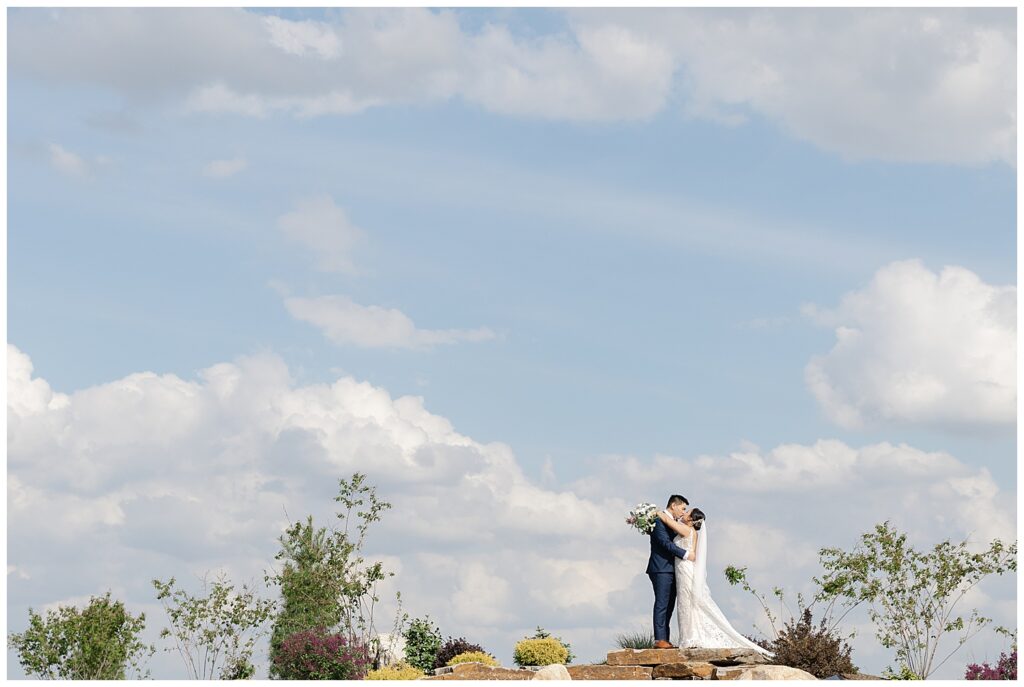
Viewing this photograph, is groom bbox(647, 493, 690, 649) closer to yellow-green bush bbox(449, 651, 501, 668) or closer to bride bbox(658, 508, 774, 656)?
bride bbox(658, 508, 774, 656)

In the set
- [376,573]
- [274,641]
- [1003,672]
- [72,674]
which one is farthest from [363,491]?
[1003,672]

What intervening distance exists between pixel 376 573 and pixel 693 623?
8.07m

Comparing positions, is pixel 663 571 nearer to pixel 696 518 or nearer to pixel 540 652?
pixel 696 518

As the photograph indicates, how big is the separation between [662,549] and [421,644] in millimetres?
7857

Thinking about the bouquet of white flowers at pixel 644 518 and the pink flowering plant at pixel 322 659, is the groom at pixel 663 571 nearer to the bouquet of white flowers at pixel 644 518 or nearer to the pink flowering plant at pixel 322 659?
the bouquet of white flowers at pixel 644 518

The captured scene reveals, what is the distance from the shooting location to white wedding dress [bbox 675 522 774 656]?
17.7 meters

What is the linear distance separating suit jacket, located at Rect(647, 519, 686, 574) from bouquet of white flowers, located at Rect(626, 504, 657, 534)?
8 centimetres

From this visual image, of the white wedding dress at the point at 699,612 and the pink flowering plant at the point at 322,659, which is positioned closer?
the white wedding dress at the point at 699,612

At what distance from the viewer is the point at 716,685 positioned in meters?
16.0

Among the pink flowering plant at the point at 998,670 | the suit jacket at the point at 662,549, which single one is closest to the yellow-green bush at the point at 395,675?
the suit jacket at the point at 662,549

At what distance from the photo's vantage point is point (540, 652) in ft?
74.6

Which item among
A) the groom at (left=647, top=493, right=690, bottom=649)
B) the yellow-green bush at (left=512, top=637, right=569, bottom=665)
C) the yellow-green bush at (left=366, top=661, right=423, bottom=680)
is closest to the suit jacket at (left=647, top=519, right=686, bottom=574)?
the groom at (left=647, top=493, right=690, bottom=649)

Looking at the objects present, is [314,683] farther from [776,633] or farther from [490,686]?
[776,633]

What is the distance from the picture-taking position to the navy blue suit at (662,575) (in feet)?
58.9
